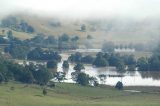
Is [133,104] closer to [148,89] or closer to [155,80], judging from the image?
[148,89]

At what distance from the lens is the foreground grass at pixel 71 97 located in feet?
382

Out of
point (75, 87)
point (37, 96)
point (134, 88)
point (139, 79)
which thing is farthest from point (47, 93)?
point (139, 79)

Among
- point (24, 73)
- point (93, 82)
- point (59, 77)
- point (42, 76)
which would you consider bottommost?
point (93, 82)

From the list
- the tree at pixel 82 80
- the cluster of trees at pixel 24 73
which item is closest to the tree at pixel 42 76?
the cluster of trees at pixel 24 73

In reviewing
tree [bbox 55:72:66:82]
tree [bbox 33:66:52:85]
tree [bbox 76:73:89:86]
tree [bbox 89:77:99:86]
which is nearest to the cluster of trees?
tree [bbox 33:66:52:85]

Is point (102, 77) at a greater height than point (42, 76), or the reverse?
point (42, 76)

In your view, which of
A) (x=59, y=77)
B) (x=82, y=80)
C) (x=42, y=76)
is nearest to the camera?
A: (x=42, y=76)

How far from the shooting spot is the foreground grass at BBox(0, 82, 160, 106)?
116 m

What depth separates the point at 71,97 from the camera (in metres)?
137

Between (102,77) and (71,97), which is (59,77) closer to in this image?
(102,77)

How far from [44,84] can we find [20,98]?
4120cm

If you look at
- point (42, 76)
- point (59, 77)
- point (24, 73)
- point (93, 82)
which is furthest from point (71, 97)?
point (59, 77)

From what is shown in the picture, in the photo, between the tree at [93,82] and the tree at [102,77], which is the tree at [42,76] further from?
the tree at [102,77]

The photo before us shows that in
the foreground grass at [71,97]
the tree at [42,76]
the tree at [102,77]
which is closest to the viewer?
the foreground grass at [71,97]
